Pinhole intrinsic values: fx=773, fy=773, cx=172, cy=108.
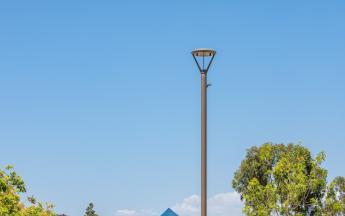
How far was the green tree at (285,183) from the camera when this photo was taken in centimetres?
5366

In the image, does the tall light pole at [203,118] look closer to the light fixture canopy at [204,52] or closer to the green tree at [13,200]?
the light fixture canopy at [204,52]

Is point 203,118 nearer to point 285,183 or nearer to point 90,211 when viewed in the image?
point 285,183

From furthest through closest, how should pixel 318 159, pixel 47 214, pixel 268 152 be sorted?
pixel 268 152 < pixel 318 159 < pixel 47 214

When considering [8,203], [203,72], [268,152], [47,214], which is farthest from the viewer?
[268,152]

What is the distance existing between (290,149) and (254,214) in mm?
12774

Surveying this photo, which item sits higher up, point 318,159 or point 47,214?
point 318,159

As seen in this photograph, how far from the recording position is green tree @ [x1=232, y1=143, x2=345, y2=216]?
176 feet

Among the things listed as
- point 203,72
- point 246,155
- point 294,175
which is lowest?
point 203,72

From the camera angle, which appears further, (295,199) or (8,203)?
(295,199)

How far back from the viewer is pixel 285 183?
5462 cm

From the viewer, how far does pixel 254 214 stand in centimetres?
5425

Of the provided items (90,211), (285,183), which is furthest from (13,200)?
(90,211)

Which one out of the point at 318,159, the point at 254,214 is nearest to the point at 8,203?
the point at 254,214

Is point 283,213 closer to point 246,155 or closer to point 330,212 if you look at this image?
point 330,212
